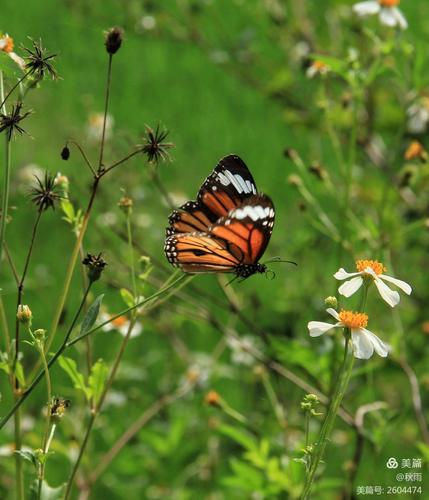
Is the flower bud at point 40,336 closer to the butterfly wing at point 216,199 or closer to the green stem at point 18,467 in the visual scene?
the green stem at point 18,467

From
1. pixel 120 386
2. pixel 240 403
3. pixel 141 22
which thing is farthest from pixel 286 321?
pixel 141 22

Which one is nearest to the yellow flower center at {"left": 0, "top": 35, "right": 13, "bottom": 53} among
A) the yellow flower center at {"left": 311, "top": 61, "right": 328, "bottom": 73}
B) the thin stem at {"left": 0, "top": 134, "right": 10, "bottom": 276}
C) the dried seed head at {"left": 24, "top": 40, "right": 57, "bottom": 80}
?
the dried seed head at {"left": 24, "top": 40, "right": 57, "bottom": 80}

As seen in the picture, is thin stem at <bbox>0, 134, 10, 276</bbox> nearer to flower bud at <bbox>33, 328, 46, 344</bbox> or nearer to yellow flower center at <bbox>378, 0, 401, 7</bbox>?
flower bud at <bbox>33, 328, 46, 344</bbox>

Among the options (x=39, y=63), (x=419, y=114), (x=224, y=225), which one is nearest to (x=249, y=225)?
(x=224, y=225)

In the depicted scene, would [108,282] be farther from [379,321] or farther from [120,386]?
[379,321]

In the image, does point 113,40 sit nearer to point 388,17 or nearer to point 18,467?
point 18,467
